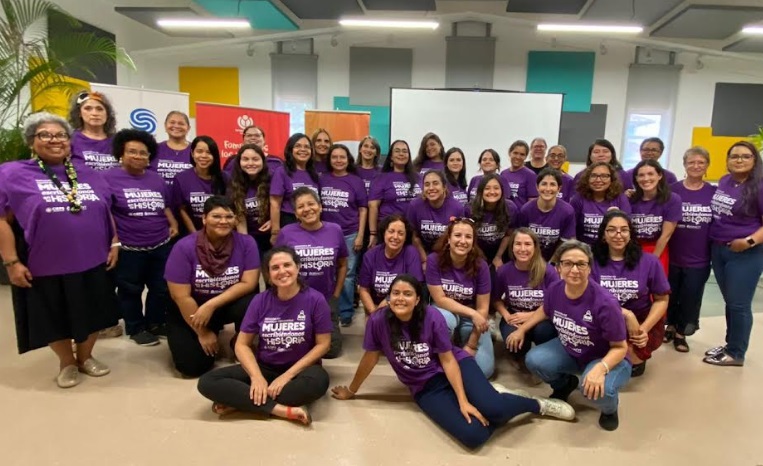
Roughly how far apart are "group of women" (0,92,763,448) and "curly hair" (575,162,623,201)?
0.01m

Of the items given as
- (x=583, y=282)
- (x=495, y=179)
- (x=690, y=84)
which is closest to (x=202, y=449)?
(x=583, y=282)

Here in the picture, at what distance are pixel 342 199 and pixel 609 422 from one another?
2.36 metres

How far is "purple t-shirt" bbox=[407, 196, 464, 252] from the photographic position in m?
3.40

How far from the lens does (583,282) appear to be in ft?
7.90

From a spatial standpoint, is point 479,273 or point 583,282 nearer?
point 583,282

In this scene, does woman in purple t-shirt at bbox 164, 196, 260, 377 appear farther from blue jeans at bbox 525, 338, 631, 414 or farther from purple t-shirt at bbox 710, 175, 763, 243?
purple t-shirt at bbox 710, 175, 763, 243

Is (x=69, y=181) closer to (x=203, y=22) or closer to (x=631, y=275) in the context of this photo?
(x=631, y=275)

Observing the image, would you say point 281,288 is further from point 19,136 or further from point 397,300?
point 19,136

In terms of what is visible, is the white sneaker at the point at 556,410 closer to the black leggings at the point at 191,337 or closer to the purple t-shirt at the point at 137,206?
the black leggings at the point at 191,337

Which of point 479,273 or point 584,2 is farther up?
point 584,2

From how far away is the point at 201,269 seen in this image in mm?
2762

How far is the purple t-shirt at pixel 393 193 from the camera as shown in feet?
12.7

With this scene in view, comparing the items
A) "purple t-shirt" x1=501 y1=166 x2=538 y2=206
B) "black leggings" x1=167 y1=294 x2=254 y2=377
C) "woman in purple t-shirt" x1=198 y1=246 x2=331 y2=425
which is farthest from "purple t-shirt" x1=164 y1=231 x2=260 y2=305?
"purple t-shirt" x1=501 y1=166 x2=538 y2=206

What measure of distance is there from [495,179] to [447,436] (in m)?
1.78
